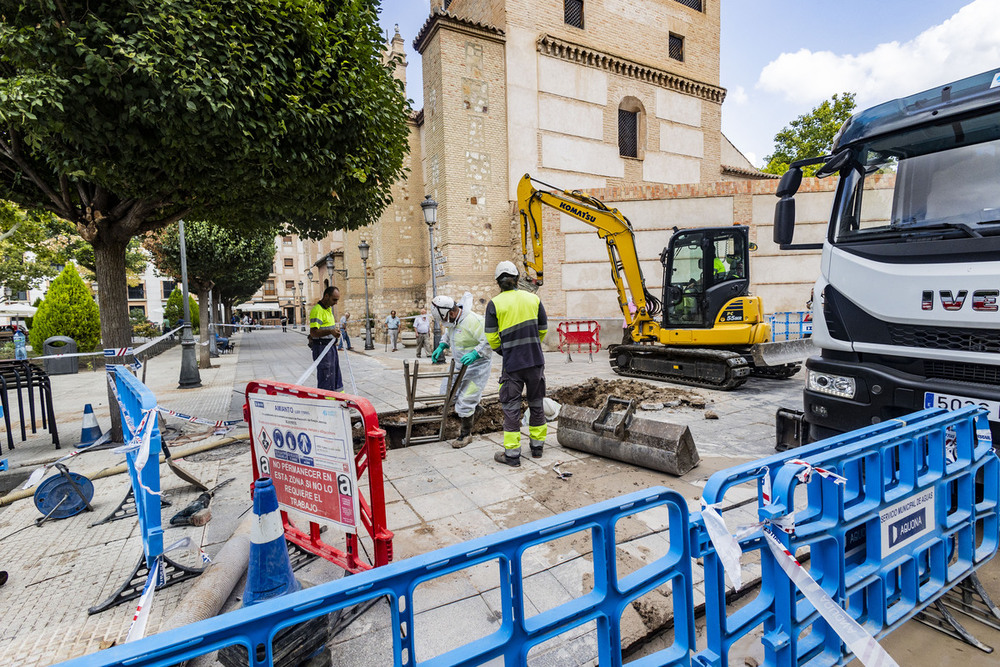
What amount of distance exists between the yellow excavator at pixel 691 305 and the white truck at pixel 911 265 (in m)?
4.73

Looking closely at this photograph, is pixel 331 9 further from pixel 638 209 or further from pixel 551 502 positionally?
pixel 638 209

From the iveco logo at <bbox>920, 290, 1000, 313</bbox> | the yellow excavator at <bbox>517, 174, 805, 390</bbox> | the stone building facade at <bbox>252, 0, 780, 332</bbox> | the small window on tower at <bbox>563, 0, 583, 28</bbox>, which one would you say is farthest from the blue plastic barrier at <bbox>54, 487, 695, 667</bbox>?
the small window on tower at <bbox>563, 0, 583, 28</bbox>

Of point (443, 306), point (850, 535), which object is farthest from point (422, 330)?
point (850, 535)

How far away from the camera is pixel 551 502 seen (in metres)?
3.94

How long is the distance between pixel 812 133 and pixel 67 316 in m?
34.3

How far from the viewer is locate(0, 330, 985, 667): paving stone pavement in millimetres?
2457

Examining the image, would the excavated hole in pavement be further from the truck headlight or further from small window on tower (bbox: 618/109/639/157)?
small window on tower (bbox: 618/109/639/157)

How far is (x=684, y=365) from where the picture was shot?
9312mm

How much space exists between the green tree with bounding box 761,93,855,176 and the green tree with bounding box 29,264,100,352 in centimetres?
3108

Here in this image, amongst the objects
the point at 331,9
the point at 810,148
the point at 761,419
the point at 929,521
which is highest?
the point at 810,148

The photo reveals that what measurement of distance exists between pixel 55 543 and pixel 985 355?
21.6 ft

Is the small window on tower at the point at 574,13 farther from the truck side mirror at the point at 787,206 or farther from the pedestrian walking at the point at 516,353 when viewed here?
the pedestrian walking at the point at 516,353

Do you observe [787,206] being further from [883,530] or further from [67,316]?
[67,316]

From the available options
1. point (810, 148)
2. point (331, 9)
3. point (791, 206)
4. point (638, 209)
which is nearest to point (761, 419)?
point (791, 206)
